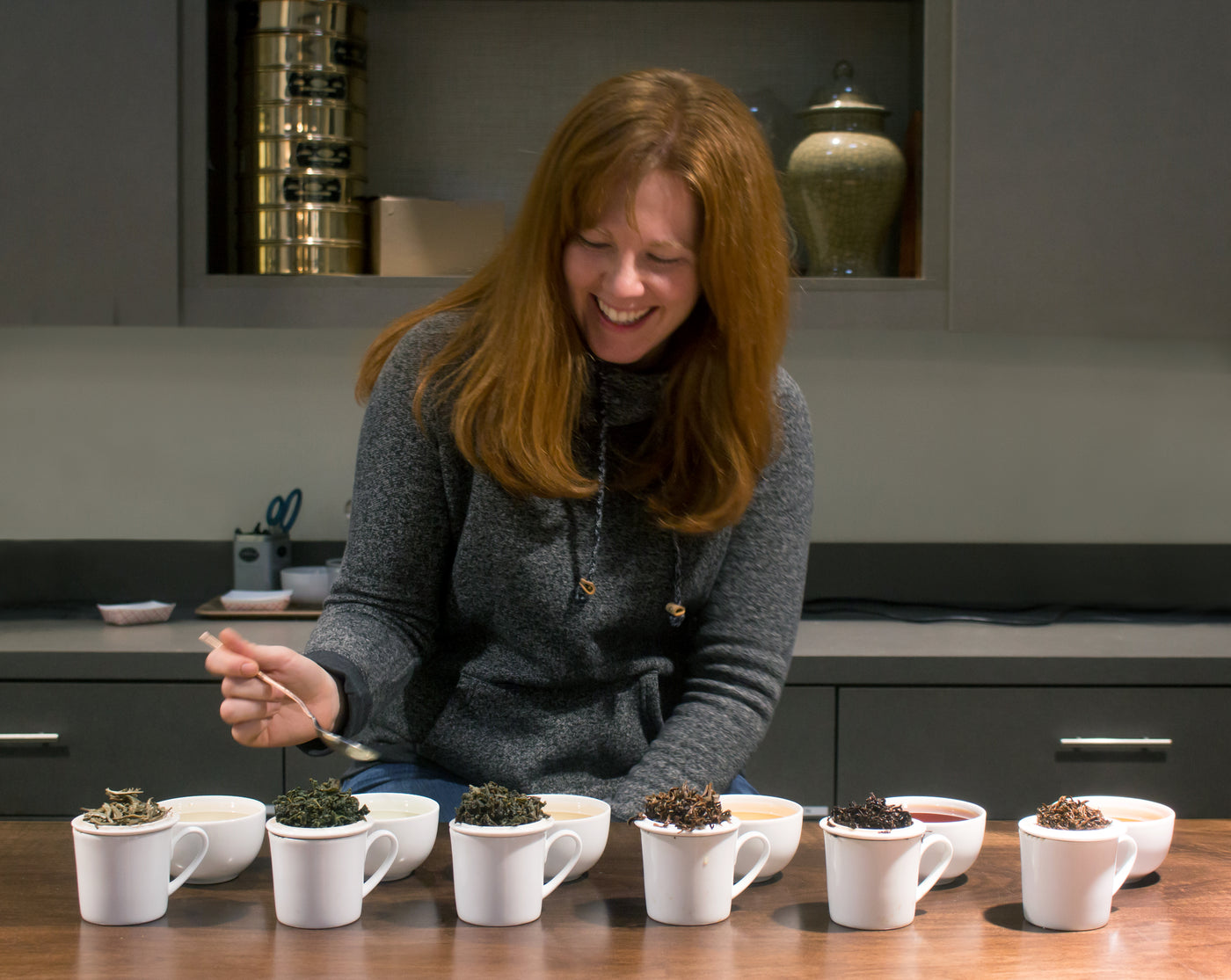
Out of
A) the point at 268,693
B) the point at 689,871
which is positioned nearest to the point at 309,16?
the point at 268,693

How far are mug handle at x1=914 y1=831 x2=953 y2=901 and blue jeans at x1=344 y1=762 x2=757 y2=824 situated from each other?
16.0 inches

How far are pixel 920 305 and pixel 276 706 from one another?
1.46 m

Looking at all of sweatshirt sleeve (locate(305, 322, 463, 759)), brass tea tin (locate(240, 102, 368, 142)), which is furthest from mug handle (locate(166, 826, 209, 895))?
brass tea tin (locate(240, 102, 368, 142))

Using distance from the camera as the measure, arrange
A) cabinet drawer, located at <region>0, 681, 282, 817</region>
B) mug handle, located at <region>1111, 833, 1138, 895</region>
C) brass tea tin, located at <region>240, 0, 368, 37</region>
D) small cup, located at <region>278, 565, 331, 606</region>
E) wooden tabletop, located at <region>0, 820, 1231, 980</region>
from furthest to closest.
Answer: small cup, located at <region>278, 565, 331, 606</region>
brass tea tin, located at <region>240, 0, 368, 37</region>
cabinet drawer, located at <region>0, 681, 282, 817</region>
mug handle, located at <region>1111, 833, 1138, 895</region>
wooden tabletop, located at <region>0, 820, 1231, 980</region>

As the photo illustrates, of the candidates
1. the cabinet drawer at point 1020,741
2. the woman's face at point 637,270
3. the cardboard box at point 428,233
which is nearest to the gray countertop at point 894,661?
the cabinet drawer at point 1020,741

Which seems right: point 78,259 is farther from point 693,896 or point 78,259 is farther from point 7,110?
point 693,896

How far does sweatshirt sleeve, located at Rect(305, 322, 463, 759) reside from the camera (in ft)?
4.36

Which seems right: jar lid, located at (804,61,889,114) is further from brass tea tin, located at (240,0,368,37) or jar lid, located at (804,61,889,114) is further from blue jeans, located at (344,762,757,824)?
blue jeans, located at (344,762,757,824)

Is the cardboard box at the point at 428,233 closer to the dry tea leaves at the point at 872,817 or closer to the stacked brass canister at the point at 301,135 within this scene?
the stacked brass canister at the point at 301,135

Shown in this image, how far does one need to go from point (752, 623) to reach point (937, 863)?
48cm

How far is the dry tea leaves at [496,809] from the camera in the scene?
36.2 inches

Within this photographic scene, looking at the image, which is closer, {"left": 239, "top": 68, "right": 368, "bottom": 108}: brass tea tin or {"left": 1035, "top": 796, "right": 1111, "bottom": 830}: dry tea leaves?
{"left": 1035, "top": 796, "right": 1111, "bottom": 830}: dry tea leaves

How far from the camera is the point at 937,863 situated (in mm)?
977

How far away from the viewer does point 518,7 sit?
240 cm
